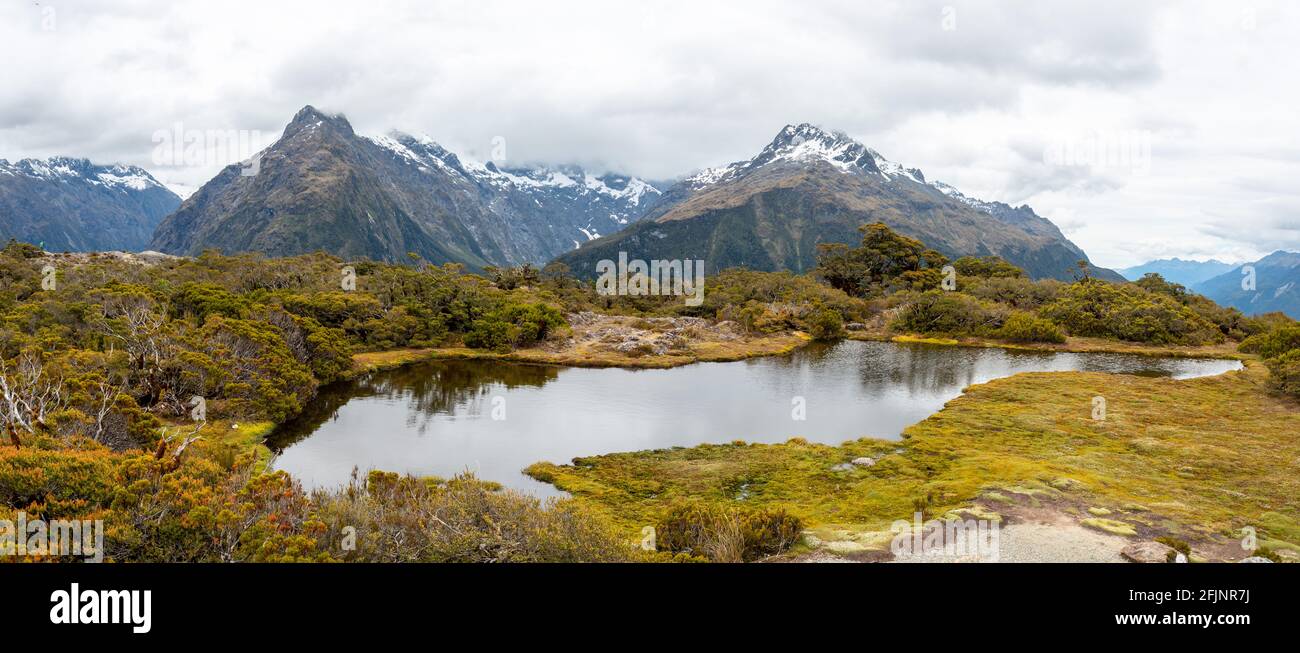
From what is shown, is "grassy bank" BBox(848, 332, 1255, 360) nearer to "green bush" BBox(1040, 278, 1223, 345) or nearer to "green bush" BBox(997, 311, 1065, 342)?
"green bush" BBox(997, 311, 1065, 342)

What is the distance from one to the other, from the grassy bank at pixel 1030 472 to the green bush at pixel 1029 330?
108ft

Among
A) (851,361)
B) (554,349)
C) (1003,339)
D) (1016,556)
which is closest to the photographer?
(1016,556)

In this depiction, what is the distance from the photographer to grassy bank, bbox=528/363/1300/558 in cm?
2134

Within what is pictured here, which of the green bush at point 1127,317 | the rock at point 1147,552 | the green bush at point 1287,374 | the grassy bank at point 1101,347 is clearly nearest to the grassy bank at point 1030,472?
the green bush at point 1287,374

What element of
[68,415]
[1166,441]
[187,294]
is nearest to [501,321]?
[187,294]

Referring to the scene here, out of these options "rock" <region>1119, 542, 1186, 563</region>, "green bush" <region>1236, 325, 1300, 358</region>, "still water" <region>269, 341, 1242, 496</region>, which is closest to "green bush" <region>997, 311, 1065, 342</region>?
"still water" <region>269, 341, 1242, 496</region>

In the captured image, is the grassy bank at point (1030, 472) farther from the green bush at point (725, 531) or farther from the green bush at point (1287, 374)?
the green bush at point (725, 531)

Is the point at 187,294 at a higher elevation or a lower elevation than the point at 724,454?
higher

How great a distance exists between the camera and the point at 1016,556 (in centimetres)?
1716

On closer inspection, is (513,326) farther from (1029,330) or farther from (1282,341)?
(1282,341)

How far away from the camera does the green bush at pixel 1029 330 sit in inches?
2965

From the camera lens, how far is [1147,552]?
16797mm
